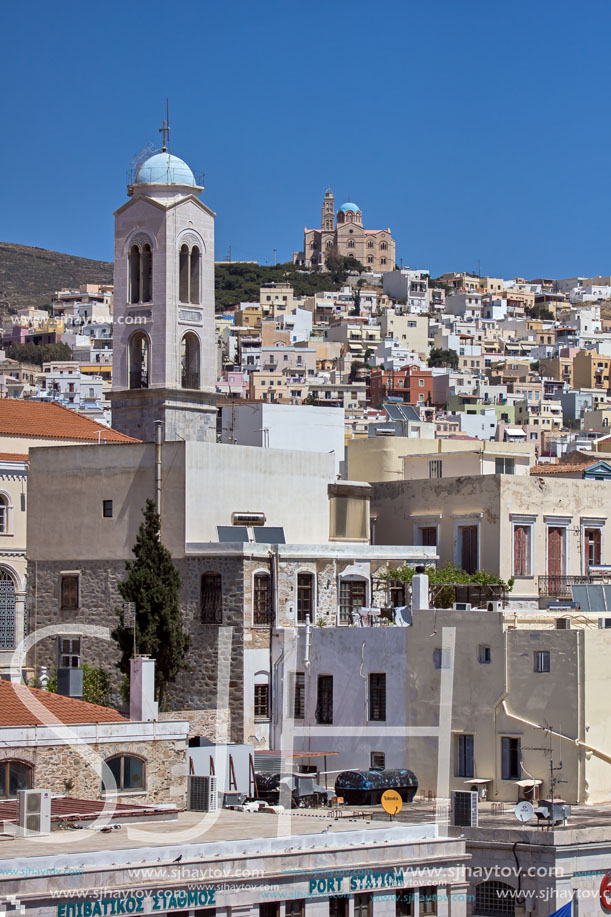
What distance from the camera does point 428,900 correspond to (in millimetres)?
27297

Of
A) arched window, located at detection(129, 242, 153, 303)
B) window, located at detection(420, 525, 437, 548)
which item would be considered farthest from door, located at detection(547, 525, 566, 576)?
arched window, located at detection(129, 242, 153, 303)

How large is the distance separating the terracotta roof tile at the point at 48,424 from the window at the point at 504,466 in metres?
10.5

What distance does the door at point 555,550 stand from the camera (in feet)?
145

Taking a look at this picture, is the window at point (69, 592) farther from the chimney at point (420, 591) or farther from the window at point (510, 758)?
the window at point (510, 758)

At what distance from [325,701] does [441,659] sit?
3.57 meters

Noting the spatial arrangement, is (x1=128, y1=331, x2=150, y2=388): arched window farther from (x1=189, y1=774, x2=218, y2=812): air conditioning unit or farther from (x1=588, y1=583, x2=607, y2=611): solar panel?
(x1=189, y1=774, x2=218, y2=812): air conditioning unit

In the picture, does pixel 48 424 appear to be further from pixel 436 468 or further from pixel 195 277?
pixel 436 468

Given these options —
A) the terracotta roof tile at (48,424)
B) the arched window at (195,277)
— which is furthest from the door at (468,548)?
the arched window at (195,277)

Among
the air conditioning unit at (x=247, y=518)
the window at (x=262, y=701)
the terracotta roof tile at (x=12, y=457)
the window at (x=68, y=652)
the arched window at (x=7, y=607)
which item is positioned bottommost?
the window at (x=262, y=701)

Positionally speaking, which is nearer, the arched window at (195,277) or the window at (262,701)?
the window at (262,701)

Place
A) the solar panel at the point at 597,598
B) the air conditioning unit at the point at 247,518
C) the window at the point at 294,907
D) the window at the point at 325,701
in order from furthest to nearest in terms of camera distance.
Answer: the air conditioning unit at the point at 247,518
the solar panel at the point at 597,598
the window at the point at 325,701
the window at the point at 294,907

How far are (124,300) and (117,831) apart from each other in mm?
31113

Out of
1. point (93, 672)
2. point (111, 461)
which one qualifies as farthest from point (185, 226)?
point (93, 672)

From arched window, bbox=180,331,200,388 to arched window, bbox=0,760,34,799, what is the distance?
27.2 metres
